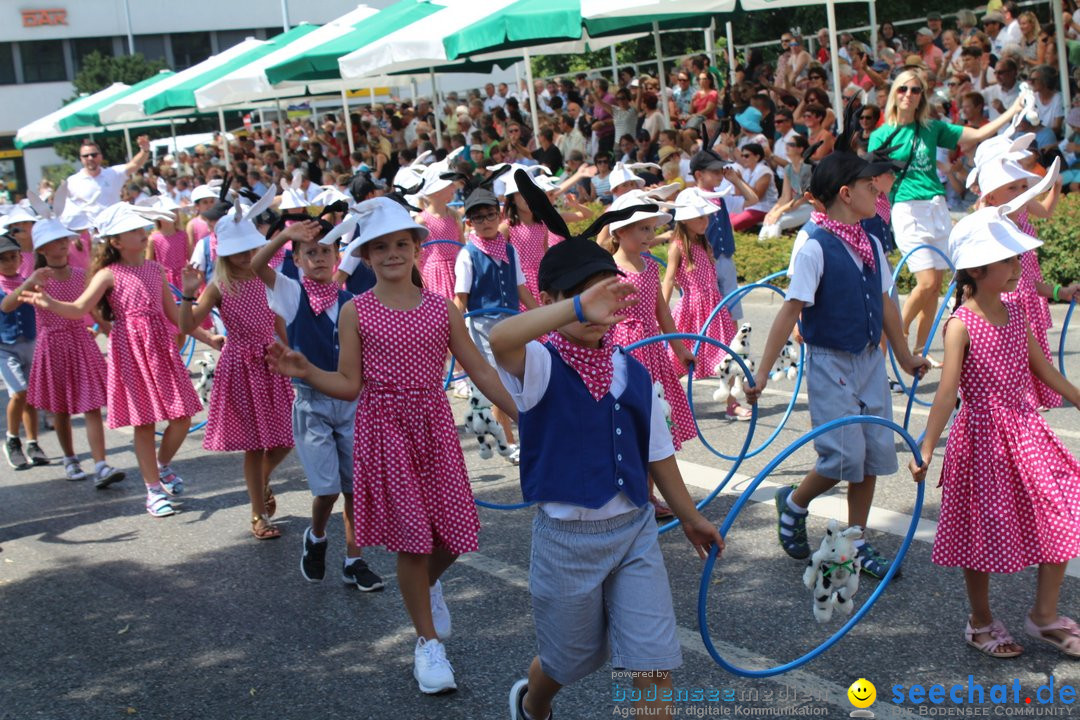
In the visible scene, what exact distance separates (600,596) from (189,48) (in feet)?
208

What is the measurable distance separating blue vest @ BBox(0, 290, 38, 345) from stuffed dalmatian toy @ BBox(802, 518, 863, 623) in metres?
6.92

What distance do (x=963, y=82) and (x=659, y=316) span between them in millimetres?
10093

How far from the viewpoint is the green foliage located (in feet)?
37.6

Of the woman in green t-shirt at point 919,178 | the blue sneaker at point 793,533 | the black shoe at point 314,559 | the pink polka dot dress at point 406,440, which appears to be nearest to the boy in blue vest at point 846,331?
the blue sneaker at point 793,533

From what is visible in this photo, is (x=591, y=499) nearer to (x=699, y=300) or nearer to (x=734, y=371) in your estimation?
(x=734, y=371)

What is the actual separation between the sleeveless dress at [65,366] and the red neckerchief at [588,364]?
5.76 m

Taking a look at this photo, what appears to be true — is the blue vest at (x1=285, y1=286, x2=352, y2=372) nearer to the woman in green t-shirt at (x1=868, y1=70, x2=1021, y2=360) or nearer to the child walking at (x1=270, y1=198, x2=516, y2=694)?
the child walking at (x1=270, y1=198, x2=516, y2=694)

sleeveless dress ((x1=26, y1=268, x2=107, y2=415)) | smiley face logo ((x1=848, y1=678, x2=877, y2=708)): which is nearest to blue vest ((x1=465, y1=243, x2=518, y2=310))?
sleeveless dress ((x1=26, y1=268, x2=107, y2=415))

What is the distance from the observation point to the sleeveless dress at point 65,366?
8.57 m

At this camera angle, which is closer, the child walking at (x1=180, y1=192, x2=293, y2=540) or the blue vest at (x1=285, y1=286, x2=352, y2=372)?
the blue vest at (x1=285, y1=286, x2=352, y2=372)

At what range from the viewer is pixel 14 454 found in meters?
9.66

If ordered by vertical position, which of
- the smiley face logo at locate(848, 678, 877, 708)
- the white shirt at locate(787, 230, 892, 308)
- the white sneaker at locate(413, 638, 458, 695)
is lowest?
the smiley face logo at locate(848, 678, 877, 708)

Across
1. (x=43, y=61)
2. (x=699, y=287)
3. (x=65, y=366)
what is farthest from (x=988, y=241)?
(x=43, y=61)

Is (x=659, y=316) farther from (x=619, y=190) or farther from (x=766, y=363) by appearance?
(x=619, y=190)
